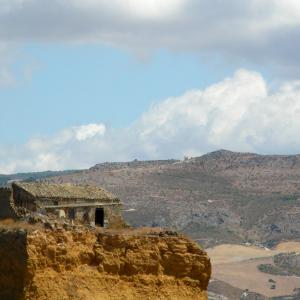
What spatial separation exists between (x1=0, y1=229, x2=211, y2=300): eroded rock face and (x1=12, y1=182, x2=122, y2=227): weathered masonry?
505 cm

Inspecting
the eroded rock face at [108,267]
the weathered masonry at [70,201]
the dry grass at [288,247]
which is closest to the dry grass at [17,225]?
the eroded rock face at [108,267]

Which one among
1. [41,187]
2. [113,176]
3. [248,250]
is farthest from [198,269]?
[113,176]

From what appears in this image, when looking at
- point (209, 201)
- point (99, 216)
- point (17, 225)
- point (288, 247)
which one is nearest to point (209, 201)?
point (209, 201)

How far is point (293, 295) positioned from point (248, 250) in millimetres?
32189

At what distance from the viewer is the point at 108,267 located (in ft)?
83.1

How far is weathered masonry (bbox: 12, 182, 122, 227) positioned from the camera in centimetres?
3081

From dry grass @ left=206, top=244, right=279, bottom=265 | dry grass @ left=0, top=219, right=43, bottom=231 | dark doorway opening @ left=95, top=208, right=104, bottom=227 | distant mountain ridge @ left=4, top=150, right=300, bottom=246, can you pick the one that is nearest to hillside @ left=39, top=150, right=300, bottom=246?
distant mountain ridge @ left=4, top=150, right=300, bottom=246

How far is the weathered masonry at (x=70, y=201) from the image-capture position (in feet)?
101

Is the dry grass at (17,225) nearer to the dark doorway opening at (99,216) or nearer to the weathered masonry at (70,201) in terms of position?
the weathered masonry at (70,201)

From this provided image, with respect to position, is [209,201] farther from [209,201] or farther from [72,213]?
[72,213]

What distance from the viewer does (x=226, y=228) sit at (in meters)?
168

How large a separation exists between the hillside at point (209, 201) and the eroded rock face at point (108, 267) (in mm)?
123192

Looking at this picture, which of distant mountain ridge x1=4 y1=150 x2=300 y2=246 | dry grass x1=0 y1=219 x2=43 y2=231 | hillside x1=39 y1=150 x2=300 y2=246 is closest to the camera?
dry grass x1=0 y1=219 x2=43 y2=231

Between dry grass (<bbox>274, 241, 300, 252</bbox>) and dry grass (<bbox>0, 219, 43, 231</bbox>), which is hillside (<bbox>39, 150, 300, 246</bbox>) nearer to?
dry grass (<bbox>274, 241, 300, 252</bbox>)
